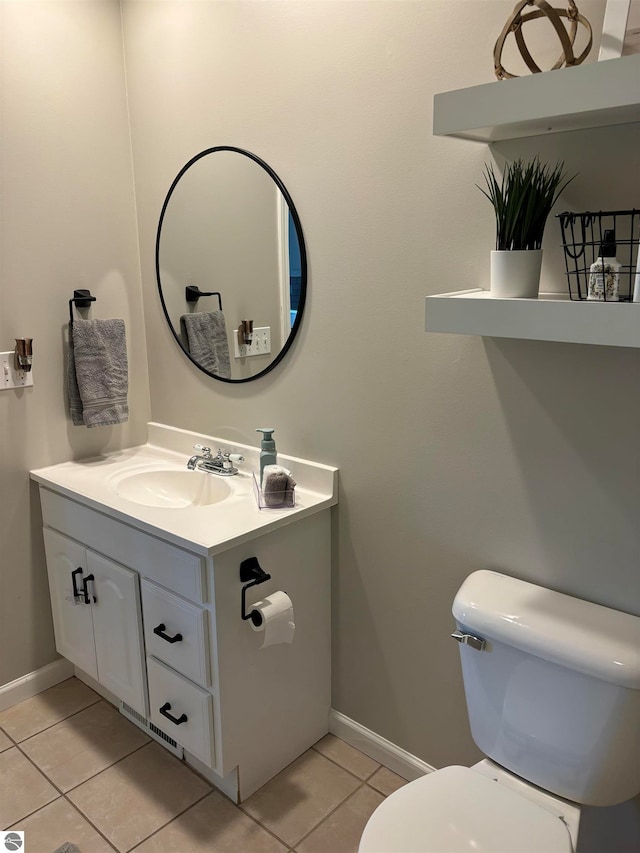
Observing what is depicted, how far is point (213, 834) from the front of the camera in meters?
1.76

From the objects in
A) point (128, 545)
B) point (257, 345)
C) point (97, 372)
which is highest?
point (257, 345)

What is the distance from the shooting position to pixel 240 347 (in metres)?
2.07

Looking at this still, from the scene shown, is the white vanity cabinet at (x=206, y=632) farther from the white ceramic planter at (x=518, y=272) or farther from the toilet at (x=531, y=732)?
the white ceramic planter at (x=518, y=272)

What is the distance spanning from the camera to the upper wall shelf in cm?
107

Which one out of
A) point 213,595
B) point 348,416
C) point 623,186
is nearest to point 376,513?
point 348,416

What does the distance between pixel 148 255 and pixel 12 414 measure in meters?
0.70

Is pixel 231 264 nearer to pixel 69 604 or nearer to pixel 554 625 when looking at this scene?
pixel 69 604

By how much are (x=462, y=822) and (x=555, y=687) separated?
1.05 feet

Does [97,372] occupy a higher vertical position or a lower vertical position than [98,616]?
higher

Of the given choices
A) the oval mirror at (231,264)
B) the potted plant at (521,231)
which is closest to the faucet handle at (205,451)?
the oval mirror at (231,264)

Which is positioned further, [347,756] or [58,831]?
[347,756]

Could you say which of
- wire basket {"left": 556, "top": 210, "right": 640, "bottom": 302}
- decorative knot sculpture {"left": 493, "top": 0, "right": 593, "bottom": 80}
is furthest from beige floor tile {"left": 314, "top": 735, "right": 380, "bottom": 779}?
decorative knot sculpture {"left": 493, "top": 0, "right": 593, "bottom": 80}

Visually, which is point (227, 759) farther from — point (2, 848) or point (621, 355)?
point (621, 355)

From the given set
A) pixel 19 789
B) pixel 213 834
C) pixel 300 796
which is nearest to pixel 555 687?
pixel 300 796
